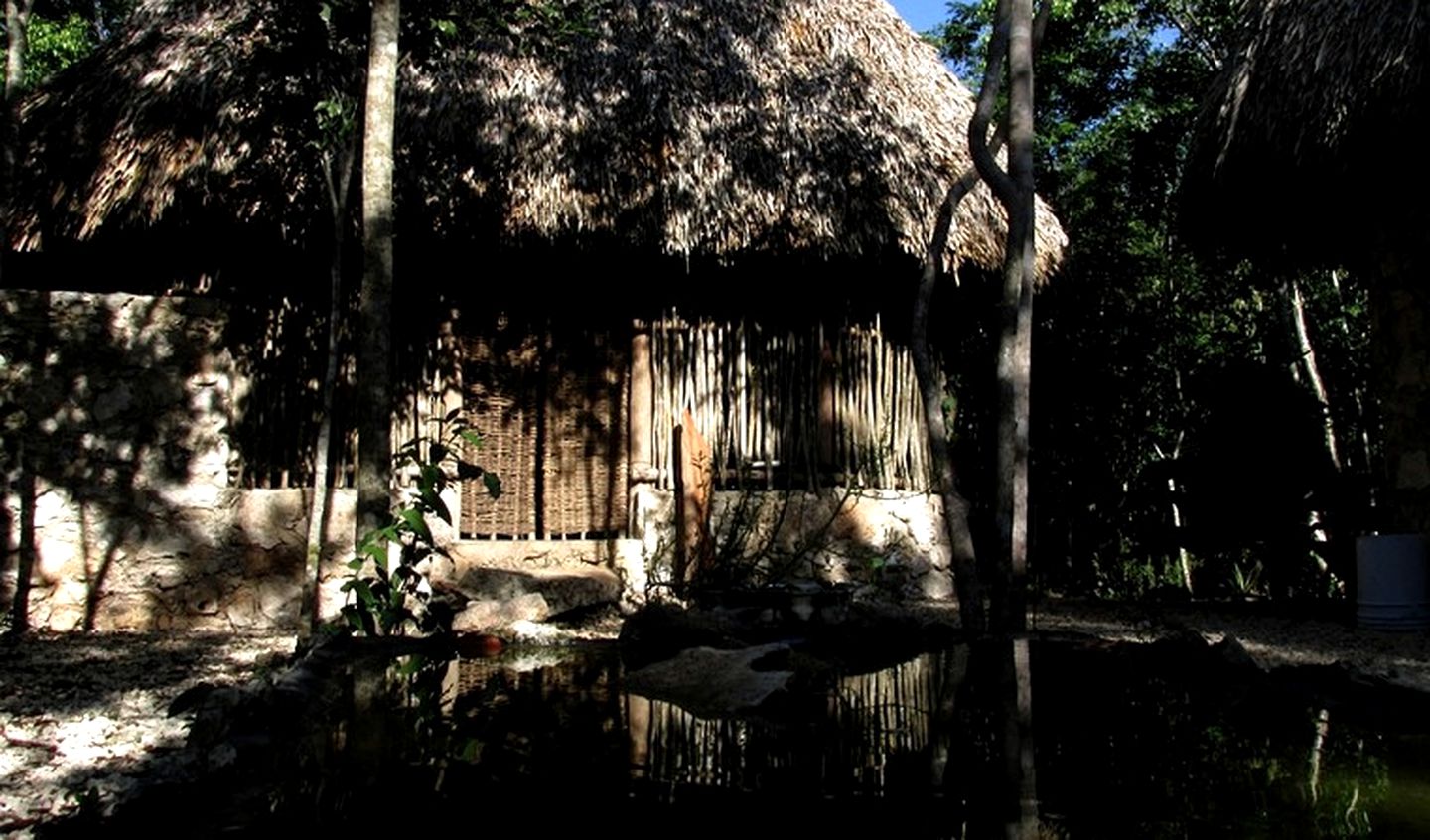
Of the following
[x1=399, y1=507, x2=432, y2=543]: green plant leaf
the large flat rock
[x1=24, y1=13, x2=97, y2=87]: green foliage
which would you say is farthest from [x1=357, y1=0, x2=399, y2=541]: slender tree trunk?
[x1=24, y1=13, x2=97, y2=87]: green foliage

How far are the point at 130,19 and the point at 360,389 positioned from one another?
5.29 m

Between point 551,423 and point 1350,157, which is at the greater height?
point 1350,157

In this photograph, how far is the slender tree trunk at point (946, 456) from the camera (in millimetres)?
5750

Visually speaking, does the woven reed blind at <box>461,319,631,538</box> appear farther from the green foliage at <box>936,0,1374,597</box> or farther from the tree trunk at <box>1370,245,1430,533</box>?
the tree trunk at <box>1370,245,1430,533</box>

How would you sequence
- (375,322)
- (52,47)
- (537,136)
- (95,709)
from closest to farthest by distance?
1. (95,709)
2. (375,322)
3. (537,136)
4. (52,47)

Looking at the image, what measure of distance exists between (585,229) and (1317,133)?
4114mm

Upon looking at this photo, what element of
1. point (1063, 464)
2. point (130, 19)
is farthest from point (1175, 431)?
point (130, 19)

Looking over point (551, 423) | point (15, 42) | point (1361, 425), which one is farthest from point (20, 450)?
point (1361, 425)

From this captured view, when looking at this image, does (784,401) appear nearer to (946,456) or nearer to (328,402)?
(946,456)

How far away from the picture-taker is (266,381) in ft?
23.9

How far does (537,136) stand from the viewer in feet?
24.7

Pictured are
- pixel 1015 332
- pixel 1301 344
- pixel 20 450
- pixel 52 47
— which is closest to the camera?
pixel 1015 332

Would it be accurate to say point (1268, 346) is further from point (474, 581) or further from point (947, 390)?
point (474, 581)

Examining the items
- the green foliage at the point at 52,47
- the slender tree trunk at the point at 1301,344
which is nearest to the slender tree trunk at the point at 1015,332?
the slender tree trunk at the point at 1301,344
